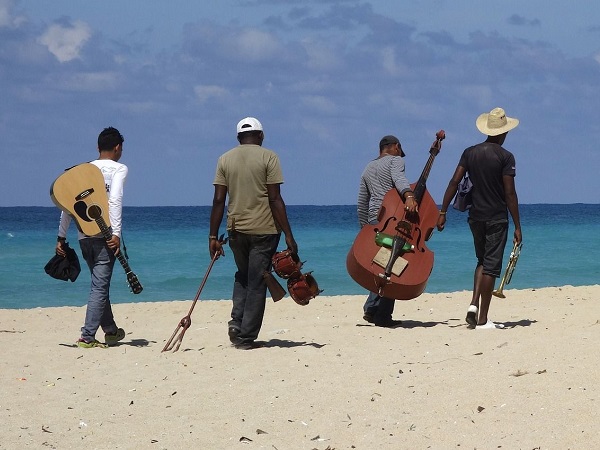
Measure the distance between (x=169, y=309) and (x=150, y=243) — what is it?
28.9m

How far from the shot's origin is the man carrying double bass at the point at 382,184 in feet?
30.4

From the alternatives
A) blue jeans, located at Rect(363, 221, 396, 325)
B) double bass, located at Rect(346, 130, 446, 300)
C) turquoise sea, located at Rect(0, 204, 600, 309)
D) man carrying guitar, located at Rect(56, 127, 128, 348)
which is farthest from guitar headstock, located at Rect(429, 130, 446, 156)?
turquoise sea, located at Rect(0, 204, 600, 309)

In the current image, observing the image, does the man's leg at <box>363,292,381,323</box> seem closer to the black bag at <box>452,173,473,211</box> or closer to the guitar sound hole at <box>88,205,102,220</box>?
the black bag at <box>452,173,473,211</box>

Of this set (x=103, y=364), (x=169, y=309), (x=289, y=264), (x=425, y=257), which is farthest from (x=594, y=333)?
(x=169, y=309)

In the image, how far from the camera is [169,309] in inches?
526

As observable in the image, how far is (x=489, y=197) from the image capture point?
9.01 metres

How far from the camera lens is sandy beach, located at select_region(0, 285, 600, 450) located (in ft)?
19.4

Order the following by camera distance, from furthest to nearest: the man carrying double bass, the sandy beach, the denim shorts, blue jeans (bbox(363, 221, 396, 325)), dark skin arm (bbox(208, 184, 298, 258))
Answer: blue jeans (bbox(363, 221, 396, 325)), the man carrying double bass, the denim shorts, dark skin arm (bbox(208, 184, 298, 258)), the sandy beach

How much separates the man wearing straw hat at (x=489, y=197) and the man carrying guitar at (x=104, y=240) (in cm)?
267

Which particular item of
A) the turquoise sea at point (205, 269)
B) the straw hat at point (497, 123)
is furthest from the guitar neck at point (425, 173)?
the turquoise sea at point (205, 269)

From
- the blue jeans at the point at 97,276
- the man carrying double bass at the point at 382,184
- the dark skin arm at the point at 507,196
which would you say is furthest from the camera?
the man carrying double bass at the point at 382,184

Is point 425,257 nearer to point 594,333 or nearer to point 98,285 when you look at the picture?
point 594,333

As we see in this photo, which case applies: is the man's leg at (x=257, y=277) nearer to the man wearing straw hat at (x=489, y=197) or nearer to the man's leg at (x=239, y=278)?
the man's leg at (x=239, y=278)

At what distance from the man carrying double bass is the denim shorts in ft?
1.89
